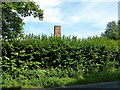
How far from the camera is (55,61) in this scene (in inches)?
461

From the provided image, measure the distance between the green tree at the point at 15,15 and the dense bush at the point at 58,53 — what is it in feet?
7.00

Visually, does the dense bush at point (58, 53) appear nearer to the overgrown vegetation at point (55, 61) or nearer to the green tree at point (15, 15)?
the overgrown vegetation at point (55, 61)

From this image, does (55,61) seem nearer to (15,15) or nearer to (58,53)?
(58,53)

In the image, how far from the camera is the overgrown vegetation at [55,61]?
10.3 m

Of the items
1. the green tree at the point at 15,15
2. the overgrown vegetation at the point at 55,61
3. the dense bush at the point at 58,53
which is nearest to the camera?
the green tree at the point at 15,15

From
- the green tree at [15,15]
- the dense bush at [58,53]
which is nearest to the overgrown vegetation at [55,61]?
the dense bush at [58,53]

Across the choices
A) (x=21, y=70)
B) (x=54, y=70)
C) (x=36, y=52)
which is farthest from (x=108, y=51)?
(x=21, y=70)

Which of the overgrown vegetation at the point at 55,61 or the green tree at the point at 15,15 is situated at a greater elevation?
the green tree at the point at 15,15

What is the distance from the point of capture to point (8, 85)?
9.27 meters

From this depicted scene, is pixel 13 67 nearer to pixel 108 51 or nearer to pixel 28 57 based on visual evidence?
pixel 28 57

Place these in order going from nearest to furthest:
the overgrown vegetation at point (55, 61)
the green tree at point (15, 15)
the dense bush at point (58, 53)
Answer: the green tree at point (15, 15), the overgrown vegetation at point (55, 61), the dense bush at point (58, 53)

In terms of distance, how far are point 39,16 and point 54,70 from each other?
13.9ft

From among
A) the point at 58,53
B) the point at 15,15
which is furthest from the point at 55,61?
the point at 15,15

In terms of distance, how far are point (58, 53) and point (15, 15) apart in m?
4.53
